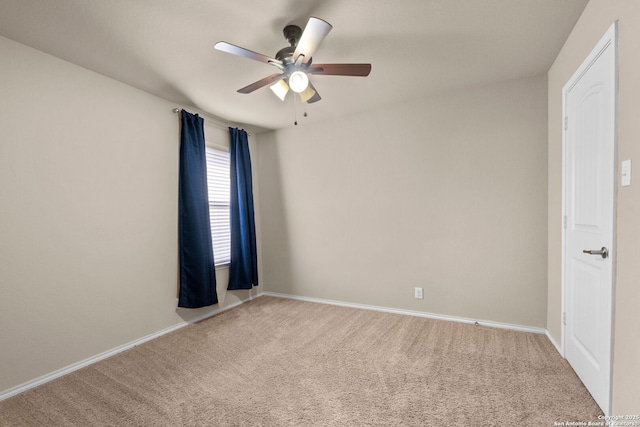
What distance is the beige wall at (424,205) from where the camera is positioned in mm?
2854

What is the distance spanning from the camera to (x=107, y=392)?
2.10m

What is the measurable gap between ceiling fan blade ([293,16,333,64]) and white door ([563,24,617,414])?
1.50 meters

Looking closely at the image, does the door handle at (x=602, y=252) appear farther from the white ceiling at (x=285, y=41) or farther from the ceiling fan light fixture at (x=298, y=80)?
the ceiling fan light fixture at (x=298, y=80)

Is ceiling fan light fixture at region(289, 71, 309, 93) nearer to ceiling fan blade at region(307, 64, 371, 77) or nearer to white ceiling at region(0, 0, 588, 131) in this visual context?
ceiling fan blade at region(307, 64, 371, 77)

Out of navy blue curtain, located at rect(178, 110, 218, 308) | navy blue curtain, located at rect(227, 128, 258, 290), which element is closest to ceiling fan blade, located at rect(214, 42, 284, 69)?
navy blue curtain, located at rect(178, 110, 218, 308)

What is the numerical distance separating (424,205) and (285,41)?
219 centimetres

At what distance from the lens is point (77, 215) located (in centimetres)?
246

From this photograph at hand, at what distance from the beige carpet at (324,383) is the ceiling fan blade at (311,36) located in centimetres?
228

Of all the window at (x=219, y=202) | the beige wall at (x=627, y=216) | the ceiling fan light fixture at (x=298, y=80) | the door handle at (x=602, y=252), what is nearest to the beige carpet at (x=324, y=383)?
the beige wall at (x=627, y=216)

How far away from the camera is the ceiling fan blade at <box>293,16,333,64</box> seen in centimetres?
165

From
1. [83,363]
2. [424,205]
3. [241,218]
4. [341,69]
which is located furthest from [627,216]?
[83,363]

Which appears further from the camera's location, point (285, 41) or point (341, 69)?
point (285, 41)

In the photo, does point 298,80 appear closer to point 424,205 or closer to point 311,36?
point 311,36

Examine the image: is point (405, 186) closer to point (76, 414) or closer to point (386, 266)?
point (386, 266)
